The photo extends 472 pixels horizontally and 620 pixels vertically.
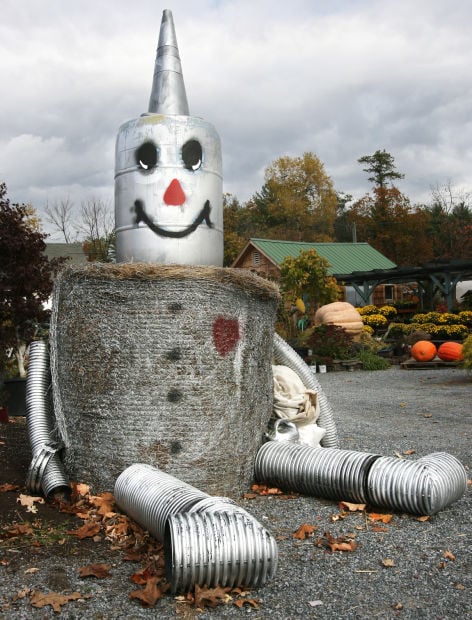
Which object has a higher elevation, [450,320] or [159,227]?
[159,227]

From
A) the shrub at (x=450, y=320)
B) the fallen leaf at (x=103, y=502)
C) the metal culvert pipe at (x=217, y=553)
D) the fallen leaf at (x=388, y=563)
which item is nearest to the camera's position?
the metal culvert pipe at (x=217, y=553)

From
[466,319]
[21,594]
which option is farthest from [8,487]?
[466,319]

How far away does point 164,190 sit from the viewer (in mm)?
5117

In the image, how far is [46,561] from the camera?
3688 millimetres

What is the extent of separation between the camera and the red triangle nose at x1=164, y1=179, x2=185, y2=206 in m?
5.12

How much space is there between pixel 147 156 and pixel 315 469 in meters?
2.75

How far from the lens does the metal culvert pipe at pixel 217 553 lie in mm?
3225

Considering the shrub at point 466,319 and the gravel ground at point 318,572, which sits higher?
the shrub at point 466,319

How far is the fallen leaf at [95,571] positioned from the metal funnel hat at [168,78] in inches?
136

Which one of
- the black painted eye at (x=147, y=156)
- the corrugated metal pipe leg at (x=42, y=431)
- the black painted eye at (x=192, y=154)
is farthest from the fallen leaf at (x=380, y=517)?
the black painted eye at (x=147, y=156)

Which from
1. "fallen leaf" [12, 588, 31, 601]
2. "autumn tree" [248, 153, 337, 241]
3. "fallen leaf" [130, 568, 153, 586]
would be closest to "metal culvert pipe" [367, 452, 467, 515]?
"fallen leaf" [130, 568, 153, 586]

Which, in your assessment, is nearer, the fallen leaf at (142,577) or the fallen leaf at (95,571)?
the fallen leaf at (142,577)

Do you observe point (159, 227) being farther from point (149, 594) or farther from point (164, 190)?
point (149, 594)

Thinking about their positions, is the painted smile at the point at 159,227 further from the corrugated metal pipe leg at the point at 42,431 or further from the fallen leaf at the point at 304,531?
the fallen leaf at the point at 304,531
